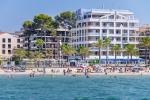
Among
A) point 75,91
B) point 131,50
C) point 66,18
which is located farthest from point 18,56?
point 75,91

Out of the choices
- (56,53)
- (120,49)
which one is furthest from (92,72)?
(56,53)

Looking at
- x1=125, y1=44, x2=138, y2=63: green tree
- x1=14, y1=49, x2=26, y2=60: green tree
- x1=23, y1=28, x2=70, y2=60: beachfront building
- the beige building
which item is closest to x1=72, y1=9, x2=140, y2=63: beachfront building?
x1=125, y1=44, x2=138, y2=63: green tree

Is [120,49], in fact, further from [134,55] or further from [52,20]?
[52,20]

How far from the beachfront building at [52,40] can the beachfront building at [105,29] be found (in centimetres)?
695

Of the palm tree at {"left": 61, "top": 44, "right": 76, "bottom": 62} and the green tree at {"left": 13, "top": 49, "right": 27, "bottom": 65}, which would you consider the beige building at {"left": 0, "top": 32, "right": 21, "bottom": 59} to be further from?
the palm tree at {"left": 61, "top": 44, "right": 76, "bottom": 62}

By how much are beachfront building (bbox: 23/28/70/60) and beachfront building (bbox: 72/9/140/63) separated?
695 centimetres

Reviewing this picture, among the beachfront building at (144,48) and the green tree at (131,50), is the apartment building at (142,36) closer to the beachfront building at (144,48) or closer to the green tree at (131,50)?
the beachfront building at (144,48)

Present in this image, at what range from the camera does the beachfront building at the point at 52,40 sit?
181750mm

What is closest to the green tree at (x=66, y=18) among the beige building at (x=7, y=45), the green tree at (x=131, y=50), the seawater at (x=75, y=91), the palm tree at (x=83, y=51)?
the beige building at (x=7, y=45)

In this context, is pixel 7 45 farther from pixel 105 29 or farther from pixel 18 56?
pixel 105 29

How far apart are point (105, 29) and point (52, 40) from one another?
21.8 m

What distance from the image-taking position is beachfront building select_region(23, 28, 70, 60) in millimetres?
181750

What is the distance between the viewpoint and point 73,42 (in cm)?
18562

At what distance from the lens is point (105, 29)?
17475cm
